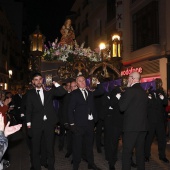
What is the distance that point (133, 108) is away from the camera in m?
5.59

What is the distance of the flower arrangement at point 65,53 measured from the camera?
13469mm

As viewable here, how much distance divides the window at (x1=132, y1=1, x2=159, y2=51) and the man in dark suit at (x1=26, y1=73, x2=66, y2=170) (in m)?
14.1

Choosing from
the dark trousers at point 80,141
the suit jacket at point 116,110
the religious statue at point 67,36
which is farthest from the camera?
the religious statue at point 67,36

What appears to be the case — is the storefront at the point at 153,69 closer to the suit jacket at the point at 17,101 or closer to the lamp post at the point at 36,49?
the lamp post at the point at 36,49

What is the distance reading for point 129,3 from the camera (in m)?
23.1

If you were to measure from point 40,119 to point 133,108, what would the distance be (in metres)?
1.98

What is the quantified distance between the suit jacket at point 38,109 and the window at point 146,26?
1405cm

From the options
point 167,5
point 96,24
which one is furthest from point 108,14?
point 167,5

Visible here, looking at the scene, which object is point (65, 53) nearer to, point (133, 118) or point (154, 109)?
point (154, 109)

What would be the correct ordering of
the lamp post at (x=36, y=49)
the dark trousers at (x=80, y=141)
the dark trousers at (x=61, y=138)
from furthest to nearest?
the lamp post at (x=36, y=49), the dark trousers at (x=61, y=138), the dark trousers at (x=80, y=141)

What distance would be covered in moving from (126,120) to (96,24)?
2943 cm

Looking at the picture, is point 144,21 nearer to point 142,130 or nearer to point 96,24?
point 96,24

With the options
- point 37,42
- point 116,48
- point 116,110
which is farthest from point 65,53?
point 116,110

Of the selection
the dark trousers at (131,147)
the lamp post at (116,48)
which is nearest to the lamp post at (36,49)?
the lamp post at (116,48)
